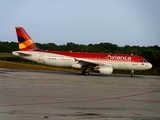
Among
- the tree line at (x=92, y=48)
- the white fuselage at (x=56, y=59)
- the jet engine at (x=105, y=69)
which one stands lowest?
the jet engine at (x=105, y=69)

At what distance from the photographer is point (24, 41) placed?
42125 mm

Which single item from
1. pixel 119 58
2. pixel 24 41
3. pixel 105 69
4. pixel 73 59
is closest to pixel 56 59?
pixel 73 59

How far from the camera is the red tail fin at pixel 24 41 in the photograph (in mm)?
42031

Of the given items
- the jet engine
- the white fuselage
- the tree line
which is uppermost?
the tree line

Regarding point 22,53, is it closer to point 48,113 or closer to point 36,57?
point 36,57

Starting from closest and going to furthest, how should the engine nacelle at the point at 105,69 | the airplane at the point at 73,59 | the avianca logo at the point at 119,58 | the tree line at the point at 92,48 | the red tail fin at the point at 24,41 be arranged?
1. the engine nacelle at the point at 105,69
2. the airplane at the point at 73,59
3. the avianca logo at the point at 119,58
4. the red tail fin at the point at 24,41
5. the tree line at the point at 92,48

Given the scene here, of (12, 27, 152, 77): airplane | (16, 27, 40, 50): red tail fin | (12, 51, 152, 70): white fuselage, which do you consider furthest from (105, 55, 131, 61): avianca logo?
(16, 27, 40, 50): red tail fin

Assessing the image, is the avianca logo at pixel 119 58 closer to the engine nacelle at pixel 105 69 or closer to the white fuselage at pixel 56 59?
the white fuselage at pixel 56 59

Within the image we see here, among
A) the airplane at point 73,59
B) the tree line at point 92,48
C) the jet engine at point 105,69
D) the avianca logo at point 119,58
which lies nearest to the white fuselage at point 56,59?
the airplane at point 73,59

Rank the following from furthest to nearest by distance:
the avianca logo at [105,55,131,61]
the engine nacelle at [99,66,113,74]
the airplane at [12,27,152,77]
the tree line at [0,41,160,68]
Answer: the tree line at [0,41,160,68], the avianca logo at [105,55,131,61], the airplane at [12,27,152,77], the engine nacelle at [99,66,113,74]

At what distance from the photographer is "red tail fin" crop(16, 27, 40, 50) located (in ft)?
138

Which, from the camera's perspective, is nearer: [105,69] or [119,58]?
[105,69]

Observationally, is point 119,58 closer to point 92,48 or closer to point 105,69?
point 105,69

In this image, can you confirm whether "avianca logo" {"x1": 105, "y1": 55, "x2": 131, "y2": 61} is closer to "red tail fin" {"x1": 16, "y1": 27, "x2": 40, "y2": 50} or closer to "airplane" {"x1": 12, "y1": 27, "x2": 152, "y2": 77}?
"airplane" {"x1": 12, "y1": 27, "x2": 152, "y2": 77}
